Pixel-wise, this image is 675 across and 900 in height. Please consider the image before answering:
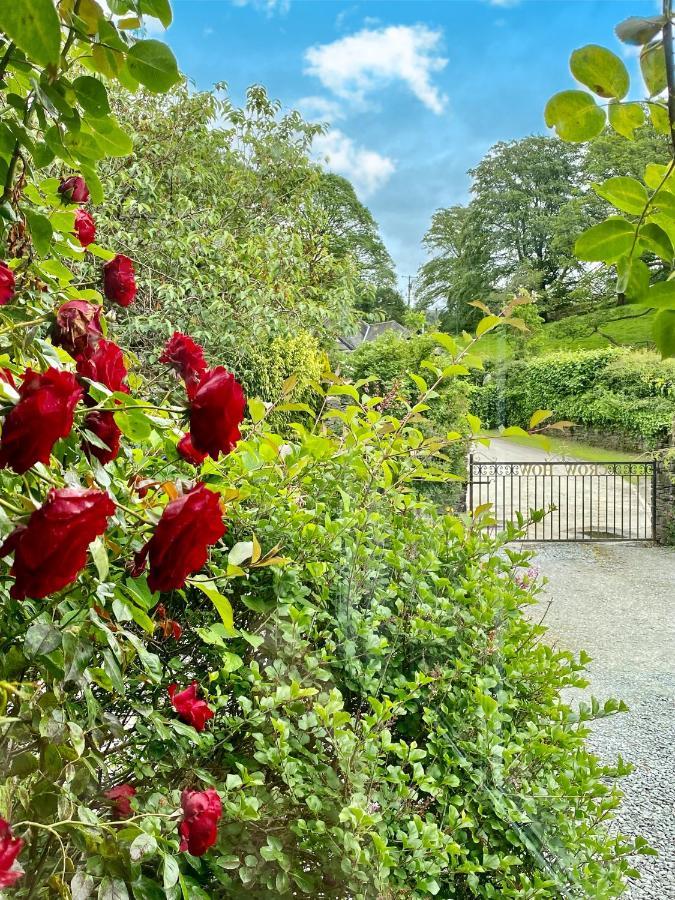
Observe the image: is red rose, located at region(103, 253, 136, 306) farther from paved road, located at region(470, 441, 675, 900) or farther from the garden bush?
paved road, located at region(470, 441, 675, 900)

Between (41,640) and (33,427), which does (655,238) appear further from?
(41,640)

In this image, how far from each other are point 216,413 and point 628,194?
0.29 metres

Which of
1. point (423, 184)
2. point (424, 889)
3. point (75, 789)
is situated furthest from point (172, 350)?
point (423, 184)

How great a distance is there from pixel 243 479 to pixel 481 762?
24.0 inches

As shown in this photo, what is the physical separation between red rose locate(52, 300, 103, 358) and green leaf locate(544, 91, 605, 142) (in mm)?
401

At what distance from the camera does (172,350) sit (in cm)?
62

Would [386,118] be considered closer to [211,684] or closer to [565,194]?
[565,194]

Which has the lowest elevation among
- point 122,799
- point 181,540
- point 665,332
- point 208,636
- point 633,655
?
point 633,655

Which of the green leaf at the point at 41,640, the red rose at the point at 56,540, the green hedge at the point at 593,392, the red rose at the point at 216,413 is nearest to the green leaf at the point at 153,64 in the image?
the red rose at the point at 216,413

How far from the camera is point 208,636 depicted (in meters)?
0.80

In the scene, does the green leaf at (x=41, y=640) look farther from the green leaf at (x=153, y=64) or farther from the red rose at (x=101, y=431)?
the green leaf at (x=153, y=64)

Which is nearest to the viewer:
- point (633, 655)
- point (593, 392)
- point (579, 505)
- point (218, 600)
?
point (218, 600)

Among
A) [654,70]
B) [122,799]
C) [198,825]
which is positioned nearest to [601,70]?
[654,70]

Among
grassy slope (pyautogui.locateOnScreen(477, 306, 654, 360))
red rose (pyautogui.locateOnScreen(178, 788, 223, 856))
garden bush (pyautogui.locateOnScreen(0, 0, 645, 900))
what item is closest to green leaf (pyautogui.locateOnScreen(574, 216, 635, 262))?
garden bush (pyautogui.locateOnScreen(0, 0, 645, 900))
